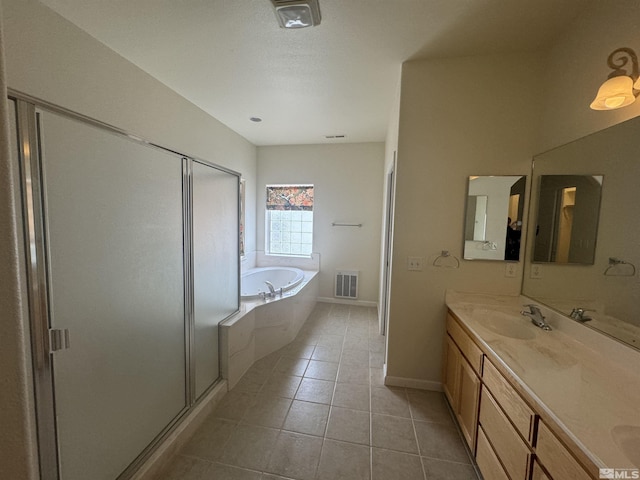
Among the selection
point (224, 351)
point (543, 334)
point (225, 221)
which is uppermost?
point (225, 221)

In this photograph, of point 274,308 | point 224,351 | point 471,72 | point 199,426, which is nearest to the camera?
point 199,426

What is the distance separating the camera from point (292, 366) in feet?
8.69

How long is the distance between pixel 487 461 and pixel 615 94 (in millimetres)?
1990

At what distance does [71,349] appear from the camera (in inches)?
46.2

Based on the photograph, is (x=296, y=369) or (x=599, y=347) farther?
(x=296, y=369)

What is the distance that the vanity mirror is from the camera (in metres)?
2.07

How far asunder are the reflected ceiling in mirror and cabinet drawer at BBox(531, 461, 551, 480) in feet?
3.62

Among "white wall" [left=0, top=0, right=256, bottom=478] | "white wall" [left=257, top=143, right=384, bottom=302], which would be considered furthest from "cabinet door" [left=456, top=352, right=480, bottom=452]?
"white wall" [left=257, top=143, right=384, bottom=302]

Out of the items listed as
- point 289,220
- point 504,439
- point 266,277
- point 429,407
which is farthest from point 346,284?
point 504,439

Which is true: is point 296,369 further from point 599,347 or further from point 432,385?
point 599,347

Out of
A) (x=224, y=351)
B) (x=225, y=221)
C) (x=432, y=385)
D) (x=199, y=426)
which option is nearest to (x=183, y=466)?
(x=199, y=426)

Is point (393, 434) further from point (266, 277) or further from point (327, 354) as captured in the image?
point (266, 277)

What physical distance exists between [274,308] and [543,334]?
225 centimetres

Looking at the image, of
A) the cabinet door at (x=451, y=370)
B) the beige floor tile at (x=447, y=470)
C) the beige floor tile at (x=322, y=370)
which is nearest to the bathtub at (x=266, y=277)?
the beige floor tile at (x=322, y=370)
